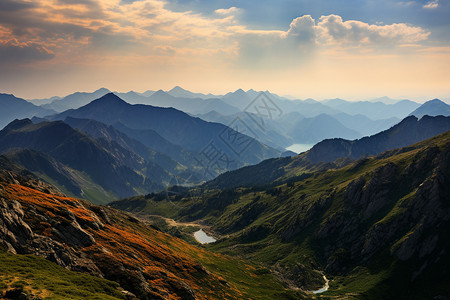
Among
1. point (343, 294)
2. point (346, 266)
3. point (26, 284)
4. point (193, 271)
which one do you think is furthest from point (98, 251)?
point (346, 266)

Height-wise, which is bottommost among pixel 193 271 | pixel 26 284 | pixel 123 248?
pixel 193 271

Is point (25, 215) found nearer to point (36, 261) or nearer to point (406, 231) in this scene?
point (36, 261)

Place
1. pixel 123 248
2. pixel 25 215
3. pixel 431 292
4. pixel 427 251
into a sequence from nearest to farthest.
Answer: pixel 25 215 < pixel 123 248 < pixel 431 292 < pixel 427 251

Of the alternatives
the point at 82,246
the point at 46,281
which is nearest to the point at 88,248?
the point at 82,246

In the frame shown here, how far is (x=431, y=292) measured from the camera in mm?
143125

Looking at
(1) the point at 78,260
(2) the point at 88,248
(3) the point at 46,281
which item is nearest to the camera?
(3) the point at 46,281

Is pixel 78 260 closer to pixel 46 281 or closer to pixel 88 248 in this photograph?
pixel 88 248

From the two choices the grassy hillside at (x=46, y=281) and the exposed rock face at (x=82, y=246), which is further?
the exposed rock face at (x=82, y=246)

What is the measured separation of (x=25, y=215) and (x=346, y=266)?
19755 centimetres

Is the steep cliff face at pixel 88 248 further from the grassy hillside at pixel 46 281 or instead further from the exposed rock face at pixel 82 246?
the grassy hillside at pixel 46 281

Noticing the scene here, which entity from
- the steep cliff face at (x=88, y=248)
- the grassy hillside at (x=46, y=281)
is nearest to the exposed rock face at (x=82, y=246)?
the steep cliff face at (x=88, y=248)

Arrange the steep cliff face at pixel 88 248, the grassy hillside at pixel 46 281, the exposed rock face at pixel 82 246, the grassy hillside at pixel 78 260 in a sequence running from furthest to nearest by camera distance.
→ the steep cliff face at pixel 88 248 → the exposed rock face at pixel 82 246 → the grassy hillside at pixel 78 260 → the grassy hillside at pixel 46 281

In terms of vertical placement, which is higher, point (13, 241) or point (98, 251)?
point (13, 241)

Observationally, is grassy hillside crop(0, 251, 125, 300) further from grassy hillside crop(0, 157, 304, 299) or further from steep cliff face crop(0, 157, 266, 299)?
steep cliff face crop(0, 157, 266, 299)
